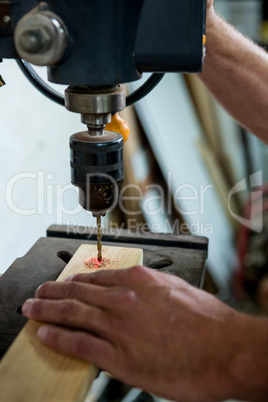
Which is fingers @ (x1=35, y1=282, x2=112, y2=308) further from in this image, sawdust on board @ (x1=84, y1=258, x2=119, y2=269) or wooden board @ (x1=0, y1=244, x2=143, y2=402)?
sawdust on board @ (x1=84, y1=258, x2=119, y2=269)

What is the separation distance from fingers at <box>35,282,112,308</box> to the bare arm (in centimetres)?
66

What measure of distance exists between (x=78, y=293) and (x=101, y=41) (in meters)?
0.38

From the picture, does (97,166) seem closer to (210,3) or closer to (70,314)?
(70,314)

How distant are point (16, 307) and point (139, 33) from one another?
1.75 feet

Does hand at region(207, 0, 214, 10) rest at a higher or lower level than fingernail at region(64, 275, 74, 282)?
higher

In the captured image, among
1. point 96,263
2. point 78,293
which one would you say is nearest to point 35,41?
point 78,293

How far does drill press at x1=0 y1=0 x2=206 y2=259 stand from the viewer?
0.62 m

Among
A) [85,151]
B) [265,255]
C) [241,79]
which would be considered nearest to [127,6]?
[85,151]

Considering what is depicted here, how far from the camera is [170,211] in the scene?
2395 mm

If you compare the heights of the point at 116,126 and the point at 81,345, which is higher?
the point at 116,126

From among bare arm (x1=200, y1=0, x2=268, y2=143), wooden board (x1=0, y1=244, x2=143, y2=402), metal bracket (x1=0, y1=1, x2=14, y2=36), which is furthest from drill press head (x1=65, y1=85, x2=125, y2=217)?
bare arm (x1=200, y1=0, x2=268, y2=143)

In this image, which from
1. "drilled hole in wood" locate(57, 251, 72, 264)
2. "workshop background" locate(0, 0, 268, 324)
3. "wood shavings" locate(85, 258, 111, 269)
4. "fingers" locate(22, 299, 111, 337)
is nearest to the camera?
"fingers" locate(22, 299, 111, 337)

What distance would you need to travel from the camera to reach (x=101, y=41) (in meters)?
0.64

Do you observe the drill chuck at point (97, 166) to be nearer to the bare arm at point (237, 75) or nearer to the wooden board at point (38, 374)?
the wooden board at point (38, 374)
